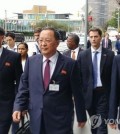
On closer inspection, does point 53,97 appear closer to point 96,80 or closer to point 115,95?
point 115,95

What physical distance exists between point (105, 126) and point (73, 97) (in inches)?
70.7

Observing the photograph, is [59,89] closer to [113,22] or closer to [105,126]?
[105,126]

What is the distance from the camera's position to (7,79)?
5.08 m

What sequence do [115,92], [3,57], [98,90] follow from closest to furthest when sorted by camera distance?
1. [115,92]
2. [3,57]
3. [98,90]

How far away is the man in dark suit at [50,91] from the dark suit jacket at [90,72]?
160cm

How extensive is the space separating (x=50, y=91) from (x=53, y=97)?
7cm

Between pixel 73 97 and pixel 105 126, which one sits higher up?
pixel 73 97

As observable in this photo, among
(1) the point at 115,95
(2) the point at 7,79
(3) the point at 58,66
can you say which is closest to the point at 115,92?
(1) the point at 115,95

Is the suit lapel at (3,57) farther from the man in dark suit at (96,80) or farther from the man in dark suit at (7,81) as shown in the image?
the man in dark suit at (96,80)

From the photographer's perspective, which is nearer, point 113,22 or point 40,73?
point 40,73

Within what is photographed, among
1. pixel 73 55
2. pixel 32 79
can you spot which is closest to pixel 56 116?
pixel 32 79

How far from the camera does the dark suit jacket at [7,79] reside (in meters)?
5.05

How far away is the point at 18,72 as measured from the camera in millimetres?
5176

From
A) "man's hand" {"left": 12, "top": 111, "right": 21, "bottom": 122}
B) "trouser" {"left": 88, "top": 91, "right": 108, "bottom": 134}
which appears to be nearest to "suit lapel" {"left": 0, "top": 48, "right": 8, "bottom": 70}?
"man's hand" {"left": 12, "top": 111, "right": 21, "bottom": 122}
